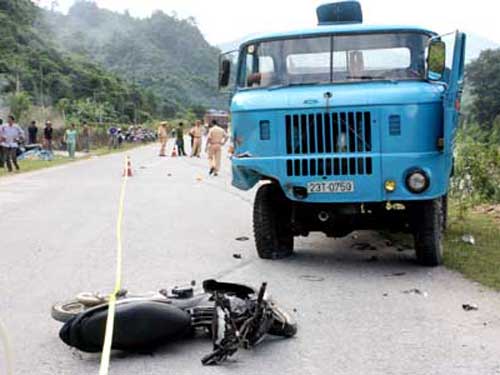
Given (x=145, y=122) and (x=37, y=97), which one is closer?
(x=37, y=97)

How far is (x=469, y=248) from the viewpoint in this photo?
9281 mm

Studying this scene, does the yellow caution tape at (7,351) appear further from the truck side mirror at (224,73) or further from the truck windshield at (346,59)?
the truck side mirror at (224,73)

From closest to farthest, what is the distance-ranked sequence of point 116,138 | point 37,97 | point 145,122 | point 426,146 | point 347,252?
1. point 426,146
2. point 347,252
3. point 116,138
4. point 37,97
5. point 145,122

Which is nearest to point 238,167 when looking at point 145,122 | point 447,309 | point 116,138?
point 447,309

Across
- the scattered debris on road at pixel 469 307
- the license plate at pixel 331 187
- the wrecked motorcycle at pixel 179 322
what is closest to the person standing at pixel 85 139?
the license plate at pixel 331 187

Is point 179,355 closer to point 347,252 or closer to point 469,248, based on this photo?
point 347,252

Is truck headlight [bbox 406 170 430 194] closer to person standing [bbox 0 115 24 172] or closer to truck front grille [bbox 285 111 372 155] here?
truck front grille [bbox 285 111 372 155]

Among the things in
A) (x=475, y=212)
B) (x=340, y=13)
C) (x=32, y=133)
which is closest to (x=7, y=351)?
(x=340, y=13)

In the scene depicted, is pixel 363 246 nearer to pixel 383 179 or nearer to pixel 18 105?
pixel 383 179

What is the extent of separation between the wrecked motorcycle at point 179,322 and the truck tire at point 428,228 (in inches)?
107

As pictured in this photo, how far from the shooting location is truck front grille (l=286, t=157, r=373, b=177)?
7.55m

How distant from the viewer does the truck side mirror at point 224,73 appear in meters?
9.49

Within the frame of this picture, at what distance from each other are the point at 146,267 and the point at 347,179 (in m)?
2.24

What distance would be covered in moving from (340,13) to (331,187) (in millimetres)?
3144
